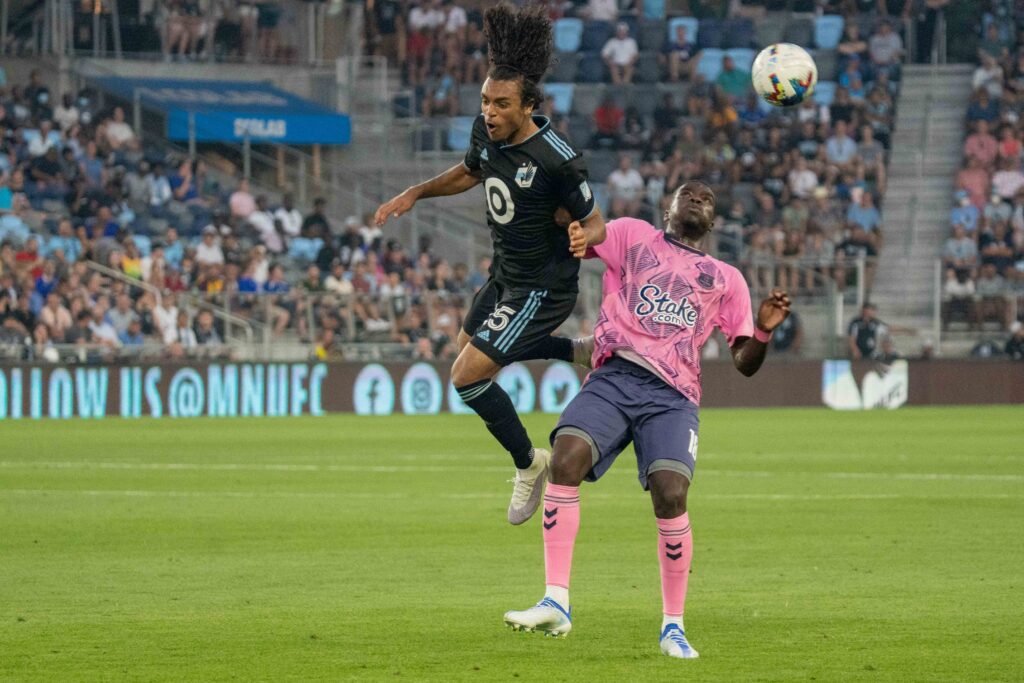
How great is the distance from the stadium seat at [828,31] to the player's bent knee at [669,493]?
31504 millimetres

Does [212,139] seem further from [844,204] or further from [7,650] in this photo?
[7,650]

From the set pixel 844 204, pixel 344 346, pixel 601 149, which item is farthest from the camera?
pixel 601 149

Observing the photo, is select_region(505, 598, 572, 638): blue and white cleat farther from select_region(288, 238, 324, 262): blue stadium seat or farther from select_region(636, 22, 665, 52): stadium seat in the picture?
select_region(636, 22, 665, 52): stadium seat

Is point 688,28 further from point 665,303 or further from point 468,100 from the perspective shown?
point 665,303

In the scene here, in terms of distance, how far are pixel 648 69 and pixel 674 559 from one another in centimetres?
3057

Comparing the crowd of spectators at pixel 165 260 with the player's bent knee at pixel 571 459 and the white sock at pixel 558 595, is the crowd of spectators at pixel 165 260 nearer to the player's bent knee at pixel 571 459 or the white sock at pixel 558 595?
the player's bent knee at pixel 571 459

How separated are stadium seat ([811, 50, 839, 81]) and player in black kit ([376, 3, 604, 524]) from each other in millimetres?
28918

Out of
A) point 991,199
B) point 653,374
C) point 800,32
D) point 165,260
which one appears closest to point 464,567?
point 653,374

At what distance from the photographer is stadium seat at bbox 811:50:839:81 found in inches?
1464

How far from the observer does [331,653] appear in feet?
24.5

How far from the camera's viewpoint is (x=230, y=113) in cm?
3394

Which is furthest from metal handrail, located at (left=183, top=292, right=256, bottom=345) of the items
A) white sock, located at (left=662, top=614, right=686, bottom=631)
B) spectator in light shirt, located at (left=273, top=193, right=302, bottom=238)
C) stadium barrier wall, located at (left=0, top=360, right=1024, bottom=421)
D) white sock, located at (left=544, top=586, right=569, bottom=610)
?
white sock, located at (left=662, top=614, right=686, bottom=631)

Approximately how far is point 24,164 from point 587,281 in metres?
9.66

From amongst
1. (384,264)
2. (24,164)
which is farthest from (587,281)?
(24,164)
